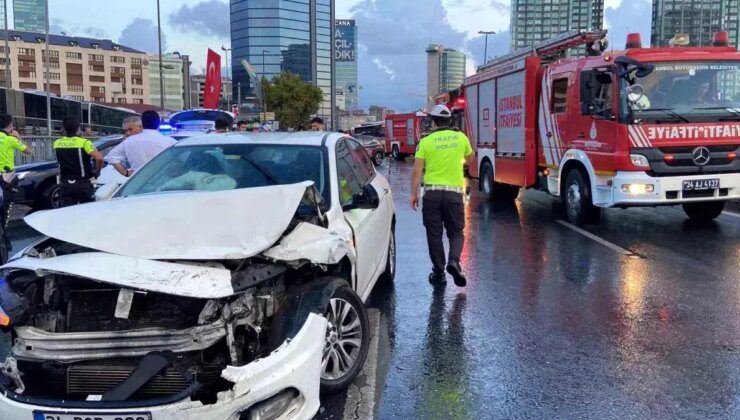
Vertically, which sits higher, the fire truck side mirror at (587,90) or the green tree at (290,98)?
the green tree at (290,98)

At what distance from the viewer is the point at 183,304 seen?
3.30m

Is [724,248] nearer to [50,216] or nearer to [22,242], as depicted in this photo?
[50,216]

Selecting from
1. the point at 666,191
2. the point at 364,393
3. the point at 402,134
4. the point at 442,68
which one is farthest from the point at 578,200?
the point at 442,68

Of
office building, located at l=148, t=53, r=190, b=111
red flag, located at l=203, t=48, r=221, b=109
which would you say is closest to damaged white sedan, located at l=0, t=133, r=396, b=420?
red flag, located at l=203, t=48, r=221, b=109

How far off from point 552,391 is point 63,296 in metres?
2.86

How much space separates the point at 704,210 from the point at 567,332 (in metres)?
6.90

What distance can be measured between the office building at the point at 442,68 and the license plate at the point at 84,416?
77947mm

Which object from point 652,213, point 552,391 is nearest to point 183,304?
point 552,391

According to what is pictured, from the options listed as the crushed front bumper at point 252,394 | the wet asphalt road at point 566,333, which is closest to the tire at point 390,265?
the wet asphalt road at point 566,333

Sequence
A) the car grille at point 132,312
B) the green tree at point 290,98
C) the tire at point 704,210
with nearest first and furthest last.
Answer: the car grille at point 132,312, the tire at point 704,210, the green tree at point 290,98

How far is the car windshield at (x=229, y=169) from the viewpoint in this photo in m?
4.79

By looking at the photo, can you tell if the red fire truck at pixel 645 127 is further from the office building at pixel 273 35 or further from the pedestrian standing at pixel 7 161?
the office building at pixel 273 35

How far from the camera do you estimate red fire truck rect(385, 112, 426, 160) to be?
119ft

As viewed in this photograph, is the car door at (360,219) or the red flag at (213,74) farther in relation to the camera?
the red flag at (213,74)
